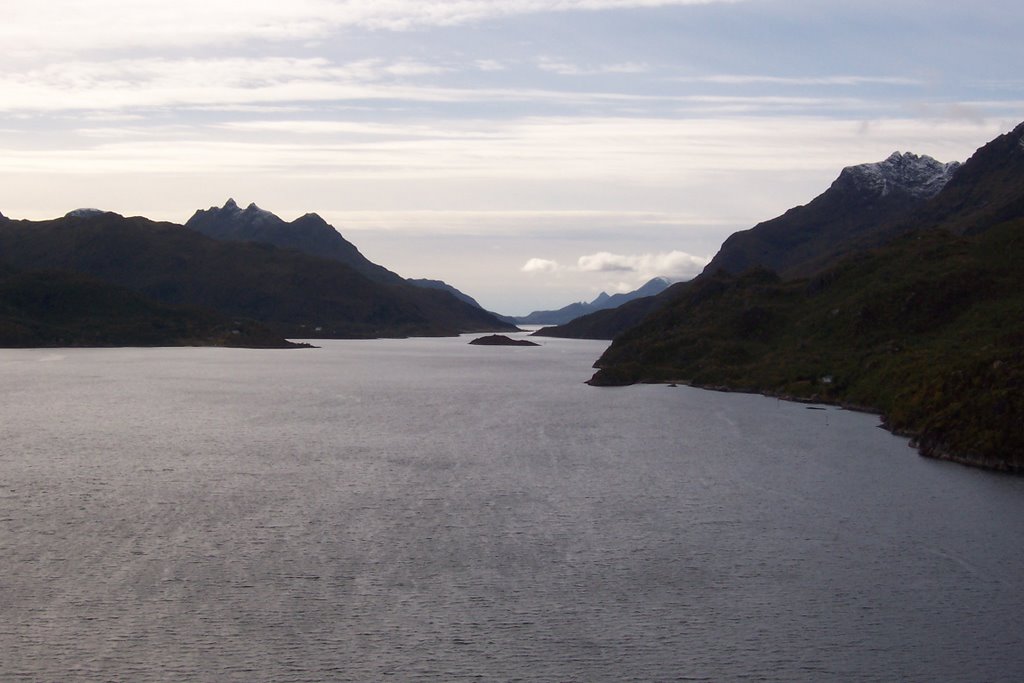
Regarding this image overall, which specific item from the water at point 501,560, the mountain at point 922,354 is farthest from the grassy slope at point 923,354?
the water at point 501,560

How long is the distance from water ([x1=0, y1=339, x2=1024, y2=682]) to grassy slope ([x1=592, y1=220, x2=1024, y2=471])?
211 inches

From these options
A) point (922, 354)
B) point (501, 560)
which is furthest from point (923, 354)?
point (501, 560)

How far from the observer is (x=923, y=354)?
471 feet

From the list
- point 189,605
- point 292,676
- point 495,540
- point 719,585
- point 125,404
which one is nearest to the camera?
point 292,676

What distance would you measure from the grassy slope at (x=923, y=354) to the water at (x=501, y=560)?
537cm

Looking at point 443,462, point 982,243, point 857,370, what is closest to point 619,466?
point 443,462

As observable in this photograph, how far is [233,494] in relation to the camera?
78500mm

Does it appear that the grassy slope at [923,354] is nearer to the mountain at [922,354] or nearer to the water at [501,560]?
the mountain at [922,354]

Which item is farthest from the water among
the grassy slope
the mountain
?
the mountain

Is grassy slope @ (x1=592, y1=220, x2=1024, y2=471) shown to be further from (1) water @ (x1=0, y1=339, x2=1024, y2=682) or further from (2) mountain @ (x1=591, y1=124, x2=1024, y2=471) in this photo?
(1) water @ (x1=0, y1=339, x2=1024, y2=682)

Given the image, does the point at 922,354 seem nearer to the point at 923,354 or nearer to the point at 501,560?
the point at 923,354

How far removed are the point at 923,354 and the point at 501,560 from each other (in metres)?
103

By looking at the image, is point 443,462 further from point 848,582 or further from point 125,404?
point 125,404

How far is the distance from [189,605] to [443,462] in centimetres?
4734
